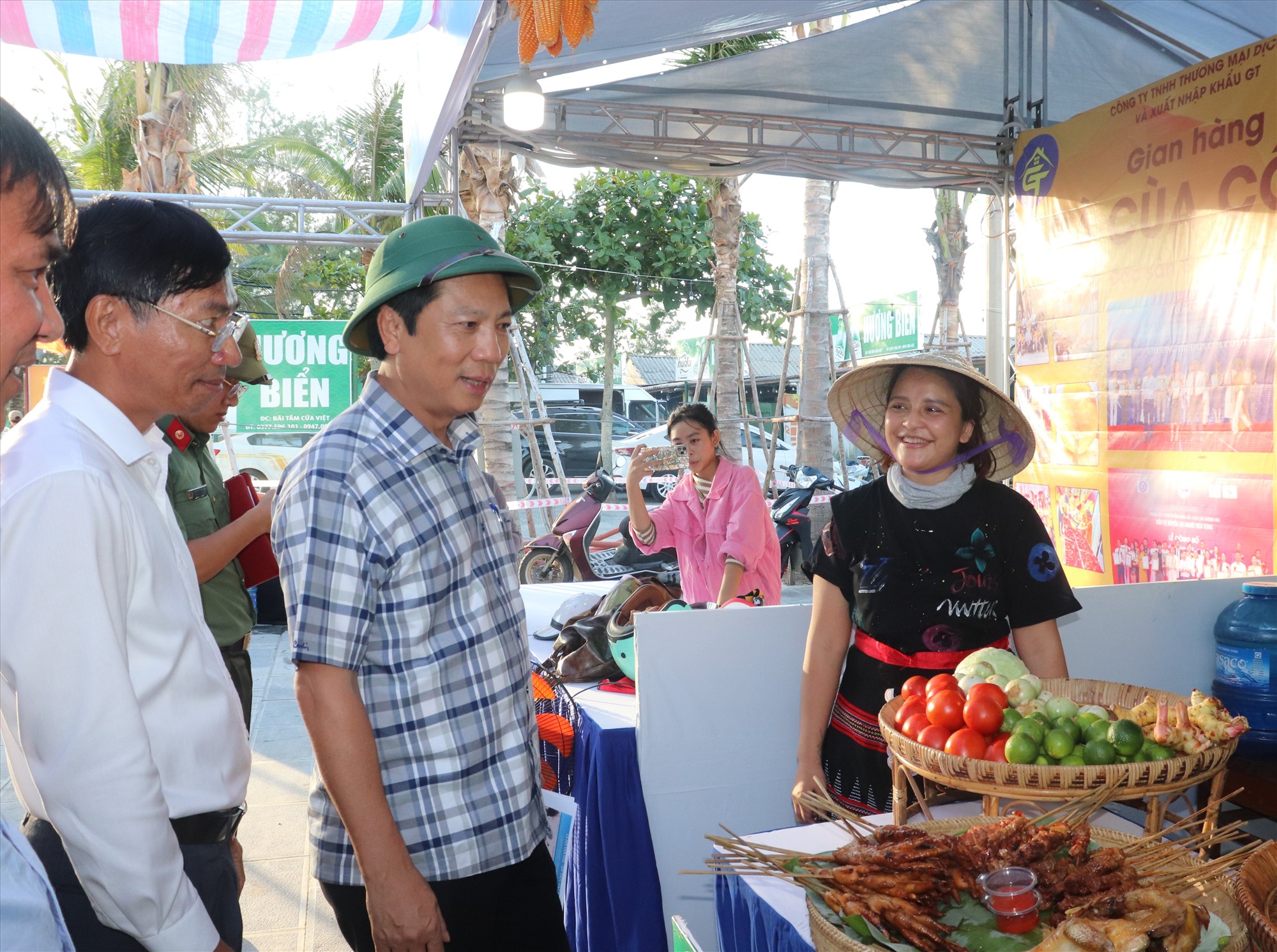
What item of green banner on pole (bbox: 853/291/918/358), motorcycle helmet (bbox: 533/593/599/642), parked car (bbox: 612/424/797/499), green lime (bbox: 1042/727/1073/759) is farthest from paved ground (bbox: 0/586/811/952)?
green banner on pole (bbox: 853/291/918/358)

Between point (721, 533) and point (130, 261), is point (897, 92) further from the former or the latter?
point (130, 261)

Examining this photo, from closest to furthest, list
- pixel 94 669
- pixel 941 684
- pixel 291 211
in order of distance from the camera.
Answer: pixel 94 669 < pixel 941 684 < pixel 291 211

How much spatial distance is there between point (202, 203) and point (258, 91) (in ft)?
75.2

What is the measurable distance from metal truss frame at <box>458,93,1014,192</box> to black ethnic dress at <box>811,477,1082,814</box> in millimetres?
4335

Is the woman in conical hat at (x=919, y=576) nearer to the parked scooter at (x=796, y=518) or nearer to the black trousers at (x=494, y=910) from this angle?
the black trousers at (x=494, y=910)

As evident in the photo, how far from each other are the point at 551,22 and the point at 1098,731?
111 inches

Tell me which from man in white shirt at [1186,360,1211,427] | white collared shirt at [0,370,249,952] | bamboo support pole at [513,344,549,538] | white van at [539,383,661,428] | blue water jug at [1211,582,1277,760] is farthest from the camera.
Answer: white van at [539,383,661,428]

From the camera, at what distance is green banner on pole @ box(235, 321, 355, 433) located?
9.20 meters

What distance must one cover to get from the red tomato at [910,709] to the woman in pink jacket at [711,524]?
2.14 m

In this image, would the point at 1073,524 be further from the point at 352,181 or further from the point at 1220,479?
the point at 352,181

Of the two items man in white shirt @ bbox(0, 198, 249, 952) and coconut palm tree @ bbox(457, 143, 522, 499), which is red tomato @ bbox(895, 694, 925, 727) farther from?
coconut palm tree @ bbox(457, 143, 522, 499)

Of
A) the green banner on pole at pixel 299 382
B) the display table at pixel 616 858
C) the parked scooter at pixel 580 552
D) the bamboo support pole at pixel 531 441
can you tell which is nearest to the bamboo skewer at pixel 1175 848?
the display table at pixel 616 858

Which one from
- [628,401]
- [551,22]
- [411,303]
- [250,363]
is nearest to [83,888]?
[411,303]

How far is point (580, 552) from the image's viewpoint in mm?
9039
